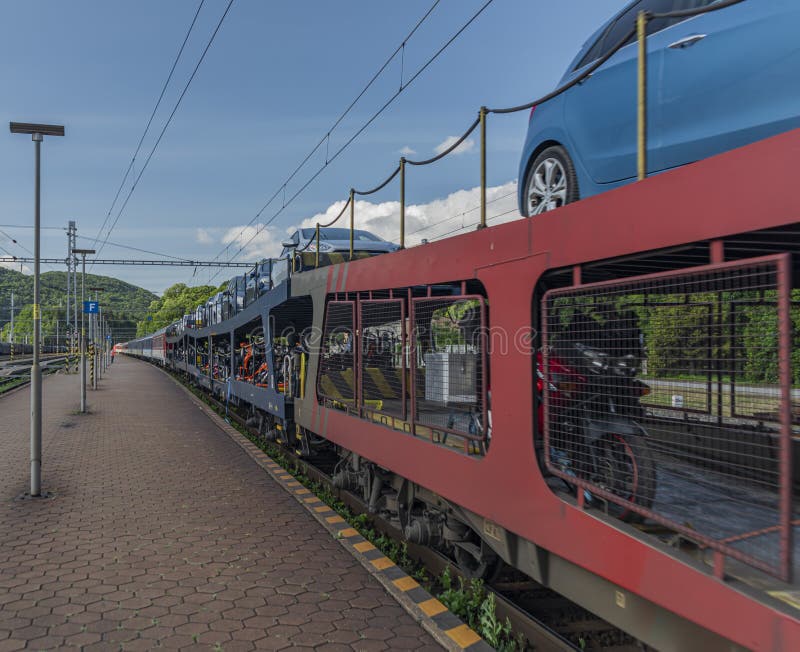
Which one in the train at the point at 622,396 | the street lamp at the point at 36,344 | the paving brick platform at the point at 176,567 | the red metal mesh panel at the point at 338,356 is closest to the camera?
the train at the point at 622,396

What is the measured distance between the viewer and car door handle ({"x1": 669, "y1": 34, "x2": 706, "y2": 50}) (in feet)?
10.6

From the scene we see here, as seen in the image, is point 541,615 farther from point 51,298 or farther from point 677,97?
point 51,298

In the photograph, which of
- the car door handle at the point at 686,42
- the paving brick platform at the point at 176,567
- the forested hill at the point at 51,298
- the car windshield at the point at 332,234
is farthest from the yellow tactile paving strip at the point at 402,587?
the forested hill at the point at 51,298

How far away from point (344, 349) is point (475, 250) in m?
2.58

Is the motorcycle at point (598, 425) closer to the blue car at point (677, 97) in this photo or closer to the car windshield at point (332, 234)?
the blue car at point (677, 97)

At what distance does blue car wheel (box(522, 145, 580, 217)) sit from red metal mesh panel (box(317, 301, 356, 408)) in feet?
6.53

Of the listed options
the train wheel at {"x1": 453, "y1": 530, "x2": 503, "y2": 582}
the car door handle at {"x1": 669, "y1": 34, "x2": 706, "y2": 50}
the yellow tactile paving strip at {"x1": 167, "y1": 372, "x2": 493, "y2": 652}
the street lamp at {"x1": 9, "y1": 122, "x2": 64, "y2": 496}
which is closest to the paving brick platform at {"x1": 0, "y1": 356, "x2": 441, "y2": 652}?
the yellow tactile paving strip at {"x1": 167, "y1": 372, "x2": 493, "y2": 652}

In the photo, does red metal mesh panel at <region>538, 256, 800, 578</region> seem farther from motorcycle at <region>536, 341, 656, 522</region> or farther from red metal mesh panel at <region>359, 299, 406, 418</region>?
red metal mesh panel at <region>359, 299, 406, 418</region>

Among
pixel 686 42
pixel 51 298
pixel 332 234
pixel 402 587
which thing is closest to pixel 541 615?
pixel 402 587

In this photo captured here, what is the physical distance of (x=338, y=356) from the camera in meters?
6.09

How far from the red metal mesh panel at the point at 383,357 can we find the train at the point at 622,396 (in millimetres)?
32

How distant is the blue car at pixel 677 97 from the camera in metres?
2.87

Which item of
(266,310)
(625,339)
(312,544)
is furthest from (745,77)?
(266,310)

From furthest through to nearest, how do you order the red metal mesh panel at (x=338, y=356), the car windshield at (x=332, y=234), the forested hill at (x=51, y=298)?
1. the forested hill at (x=51, y=298)
2. the car windshield at (x=332, y=234)
3. the red metal mesh panel at (x=338, y=356)
